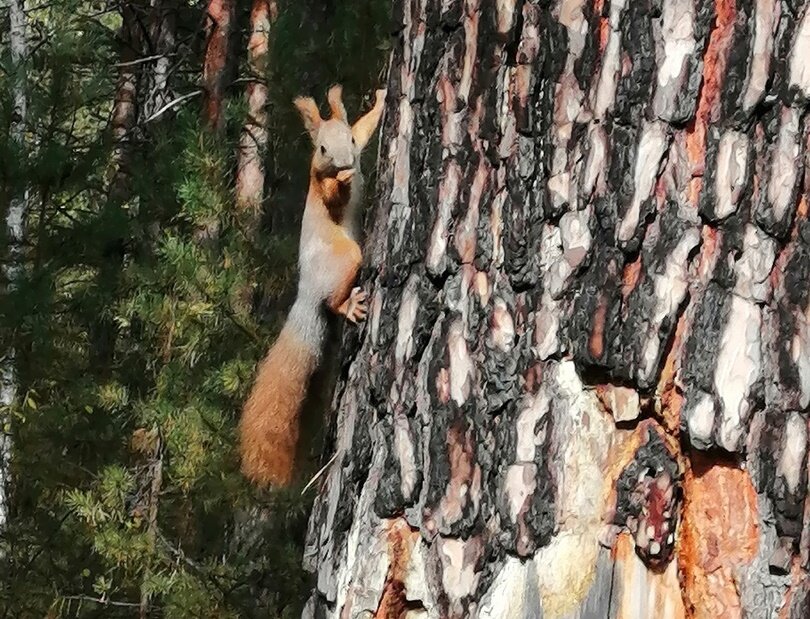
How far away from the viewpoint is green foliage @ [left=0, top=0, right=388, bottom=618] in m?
4.51

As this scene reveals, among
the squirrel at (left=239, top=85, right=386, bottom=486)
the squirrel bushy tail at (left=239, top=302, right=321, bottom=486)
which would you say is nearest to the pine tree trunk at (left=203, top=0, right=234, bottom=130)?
the squirrel at (left=239, top=85, right=386, bottom=486)

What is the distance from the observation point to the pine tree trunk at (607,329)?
51.4 inches

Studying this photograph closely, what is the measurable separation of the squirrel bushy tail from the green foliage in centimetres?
65

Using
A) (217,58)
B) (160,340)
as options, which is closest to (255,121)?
(217,58)

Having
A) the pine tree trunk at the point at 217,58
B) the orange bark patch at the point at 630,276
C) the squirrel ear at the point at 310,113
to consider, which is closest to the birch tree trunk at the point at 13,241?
the pine tree trunk at the point at 217,58

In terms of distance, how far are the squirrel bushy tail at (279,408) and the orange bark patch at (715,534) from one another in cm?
223

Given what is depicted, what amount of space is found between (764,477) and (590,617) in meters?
0.27

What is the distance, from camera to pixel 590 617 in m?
1.37

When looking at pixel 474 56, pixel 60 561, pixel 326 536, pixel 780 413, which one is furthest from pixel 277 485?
pixel 60 561

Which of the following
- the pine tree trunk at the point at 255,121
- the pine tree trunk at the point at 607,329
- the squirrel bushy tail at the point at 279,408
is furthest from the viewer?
the pine tree trunk at the point at 255,121

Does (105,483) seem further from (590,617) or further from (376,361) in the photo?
(590,617)

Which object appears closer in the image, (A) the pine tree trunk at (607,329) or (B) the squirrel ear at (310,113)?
(A) the pine tree trunk at (607,329)

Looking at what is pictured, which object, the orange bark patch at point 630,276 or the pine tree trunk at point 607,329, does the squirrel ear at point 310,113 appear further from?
the orange bark patch at point 630,276

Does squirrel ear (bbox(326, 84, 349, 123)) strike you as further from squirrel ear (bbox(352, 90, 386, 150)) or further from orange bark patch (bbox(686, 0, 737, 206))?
orange bark patch (bbox(686, 0, 737, 206))
